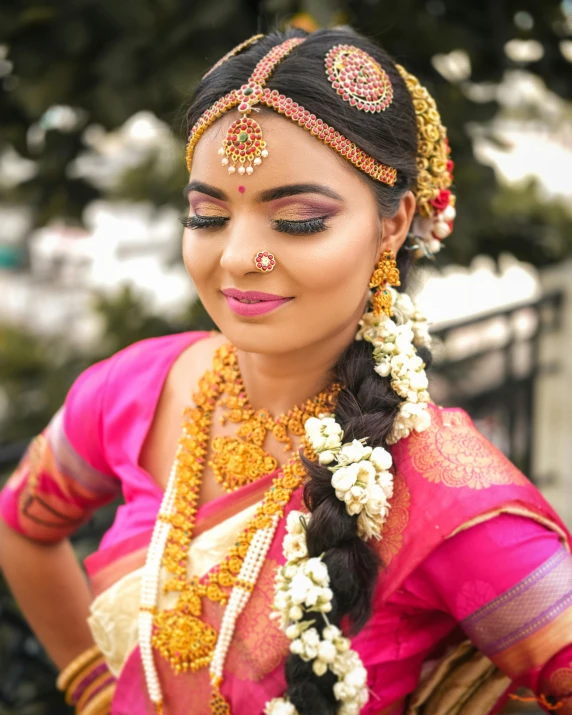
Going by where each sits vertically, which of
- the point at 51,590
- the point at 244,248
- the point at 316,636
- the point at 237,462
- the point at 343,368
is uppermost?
the point at 244,248

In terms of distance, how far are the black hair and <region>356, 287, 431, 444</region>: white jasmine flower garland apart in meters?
0.02

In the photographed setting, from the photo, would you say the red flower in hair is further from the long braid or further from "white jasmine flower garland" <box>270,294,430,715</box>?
the long braid

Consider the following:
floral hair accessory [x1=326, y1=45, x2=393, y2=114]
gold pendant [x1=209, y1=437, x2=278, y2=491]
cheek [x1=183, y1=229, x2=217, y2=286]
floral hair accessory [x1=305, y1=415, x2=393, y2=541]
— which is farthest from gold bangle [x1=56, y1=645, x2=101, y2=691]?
floral hair accessory [x1=326, y1=45, x2=393, y2=114]

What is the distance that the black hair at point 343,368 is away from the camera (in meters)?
1.28

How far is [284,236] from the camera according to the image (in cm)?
126

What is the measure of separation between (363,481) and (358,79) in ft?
2.04

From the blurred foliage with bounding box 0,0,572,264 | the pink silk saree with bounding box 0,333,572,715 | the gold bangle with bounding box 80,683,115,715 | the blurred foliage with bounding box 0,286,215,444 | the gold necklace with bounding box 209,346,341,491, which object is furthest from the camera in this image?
the blurred foliage with bounding box 0,286,215,444

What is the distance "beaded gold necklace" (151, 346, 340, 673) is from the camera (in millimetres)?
1415

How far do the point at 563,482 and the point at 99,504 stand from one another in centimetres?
284

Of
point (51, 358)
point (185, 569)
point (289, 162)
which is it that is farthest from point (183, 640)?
point (51, 358)

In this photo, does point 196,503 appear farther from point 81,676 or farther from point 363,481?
point 81,676

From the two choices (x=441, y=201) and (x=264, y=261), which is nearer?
(x=264, y=261)

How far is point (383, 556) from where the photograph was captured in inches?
51.8

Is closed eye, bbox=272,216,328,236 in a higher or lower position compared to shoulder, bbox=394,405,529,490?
higher
